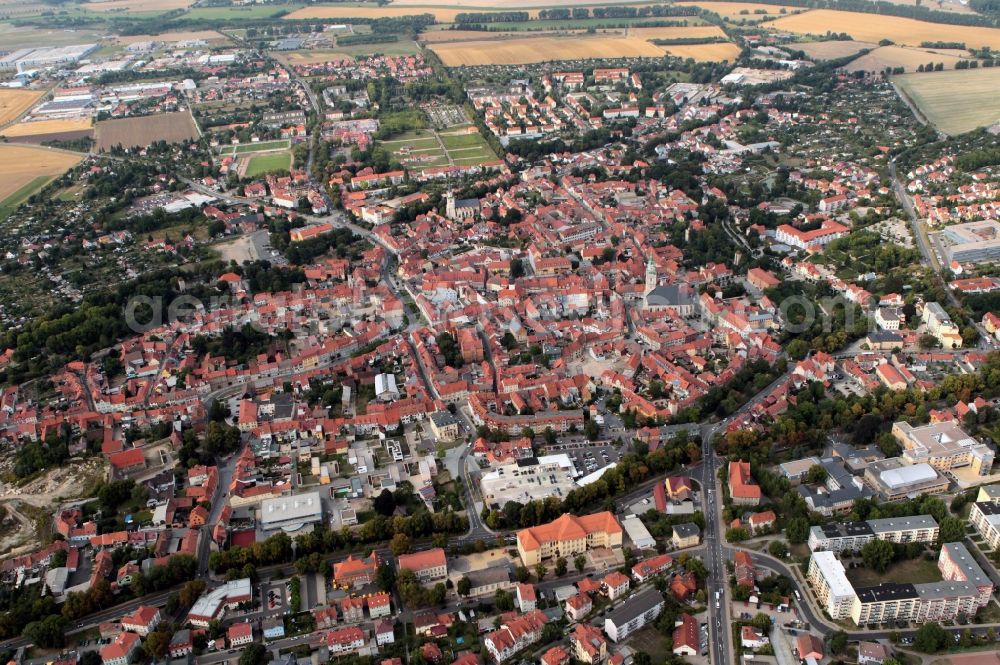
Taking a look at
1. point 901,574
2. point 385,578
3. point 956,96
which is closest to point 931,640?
point 901,574

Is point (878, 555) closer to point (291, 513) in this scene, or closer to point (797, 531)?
point (797, 531)

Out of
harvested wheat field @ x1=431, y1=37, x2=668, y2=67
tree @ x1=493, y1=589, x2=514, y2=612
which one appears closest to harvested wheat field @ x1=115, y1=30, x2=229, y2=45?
harvested wheat field @ x1=431, y1=37, x2=668, y2=67

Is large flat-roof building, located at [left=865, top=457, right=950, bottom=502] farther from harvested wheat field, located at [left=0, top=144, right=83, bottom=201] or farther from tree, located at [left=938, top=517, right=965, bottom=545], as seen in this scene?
harvested wheat field, located at [left=0, top=144, right=83, bottom=201]

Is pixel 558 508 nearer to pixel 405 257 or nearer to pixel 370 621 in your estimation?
pixel 370 621

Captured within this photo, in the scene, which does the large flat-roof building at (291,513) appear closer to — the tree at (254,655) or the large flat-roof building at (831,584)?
the tree at (254,655)

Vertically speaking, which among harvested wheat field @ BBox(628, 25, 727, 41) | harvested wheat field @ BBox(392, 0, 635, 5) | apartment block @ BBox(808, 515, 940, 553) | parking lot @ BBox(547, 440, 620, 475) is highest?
harvested wheat field @ BBox(392, 0, 635, 5)

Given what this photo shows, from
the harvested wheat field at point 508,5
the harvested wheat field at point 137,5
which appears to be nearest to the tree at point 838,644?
the harvested wheat field at point 508,5

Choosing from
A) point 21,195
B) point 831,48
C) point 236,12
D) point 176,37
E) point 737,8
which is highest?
point 236,12
